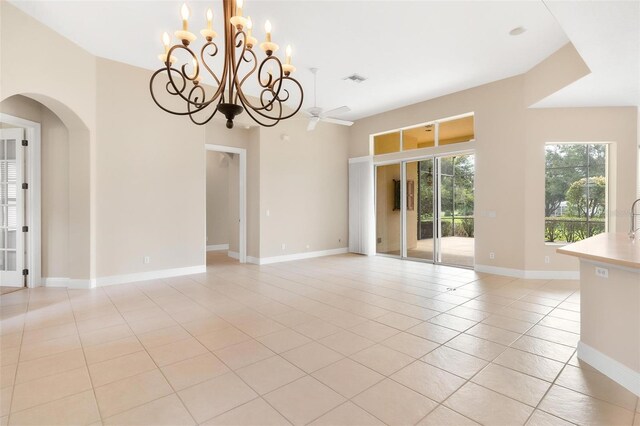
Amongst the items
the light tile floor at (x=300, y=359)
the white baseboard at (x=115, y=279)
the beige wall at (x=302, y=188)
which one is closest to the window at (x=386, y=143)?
the beige wall at (x=302, y=188)

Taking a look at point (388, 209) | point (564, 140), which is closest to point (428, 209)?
point (388, 209)

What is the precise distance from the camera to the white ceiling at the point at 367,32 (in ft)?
11.5

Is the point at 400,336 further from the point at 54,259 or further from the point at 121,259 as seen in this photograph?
the point at 54,259

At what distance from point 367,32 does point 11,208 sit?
585 centimetres

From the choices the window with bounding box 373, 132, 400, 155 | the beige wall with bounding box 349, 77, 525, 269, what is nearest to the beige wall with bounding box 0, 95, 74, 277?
the window with bounding box 373, 132, 400, 155

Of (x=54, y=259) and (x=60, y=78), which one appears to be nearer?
(x=60, y=78)

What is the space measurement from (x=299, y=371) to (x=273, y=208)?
15.8 ft

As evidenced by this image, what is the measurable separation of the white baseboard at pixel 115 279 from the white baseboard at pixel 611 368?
5.54 m

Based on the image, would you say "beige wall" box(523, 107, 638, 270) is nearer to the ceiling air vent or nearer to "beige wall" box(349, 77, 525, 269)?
"beige wall" box(349, 77, 525, 269)

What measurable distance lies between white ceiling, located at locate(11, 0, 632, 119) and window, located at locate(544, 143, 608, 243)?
1.77 meters

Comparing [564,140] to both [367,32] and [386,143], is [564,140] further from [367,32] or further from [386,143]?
[367,32]

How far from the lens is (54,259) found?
4871 millimetres

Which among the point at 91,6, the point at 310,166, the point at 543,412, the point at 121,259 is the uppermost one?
the point at 91,6

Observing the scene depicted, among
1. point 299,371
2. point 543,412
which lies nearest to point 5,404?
point 299,371
